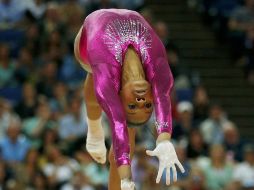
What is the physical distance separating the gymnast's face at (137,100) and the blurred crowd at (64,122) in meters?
3.54

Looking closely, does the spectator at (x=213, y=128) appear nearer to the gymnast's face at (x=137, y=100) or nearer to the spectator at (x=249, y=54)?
the spectator at (x=249, y=54)

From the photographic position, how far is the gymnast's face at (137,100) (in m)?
5.02

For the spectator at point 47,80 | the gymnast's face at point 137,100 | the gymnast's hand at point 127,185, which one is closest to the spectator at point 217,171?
the spectator at point 47,80

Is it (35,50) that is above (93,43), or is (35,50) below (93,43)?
below

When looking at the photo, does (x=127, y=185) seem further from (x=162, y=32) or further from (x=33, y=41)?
(x=162, y=32)

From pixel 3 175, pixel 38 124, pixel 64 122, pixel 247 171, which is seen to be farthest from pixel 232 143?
pixel 3 175

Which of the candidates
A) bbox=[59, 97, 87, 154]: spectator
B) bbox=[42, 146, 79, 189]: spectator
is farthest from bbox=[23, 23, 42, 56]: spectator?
bbox=[42, 146, 79, 189]: spectator

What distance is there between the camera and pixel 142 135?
9531mm

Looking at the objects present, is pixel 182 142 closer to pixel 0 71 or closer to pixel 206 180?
pixel 206 180

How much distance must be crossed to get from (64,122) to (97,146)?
3.26 metres

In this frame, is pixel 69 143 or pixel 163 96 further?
pixel 69 143

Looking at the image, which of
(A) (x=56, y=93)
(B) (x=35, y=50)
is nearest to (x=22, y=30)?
(B) (x=35, y=50)

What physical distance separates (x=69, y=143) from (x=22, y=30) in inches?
75.4

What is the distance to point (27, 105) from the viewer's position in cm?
940
